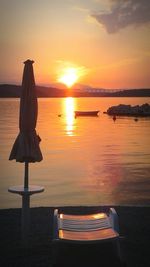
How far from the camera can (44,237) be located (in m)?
7.66

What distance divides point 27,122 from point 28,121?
0.9 inches

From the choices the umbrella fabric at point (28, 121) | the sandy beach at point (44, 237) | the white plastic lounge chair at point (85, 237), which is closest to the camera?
the white plastic lounge chair at point (85, 237)

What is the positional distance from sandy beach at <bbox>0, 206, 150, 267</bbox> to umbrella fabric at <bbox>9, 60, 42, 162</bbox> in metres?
1.36

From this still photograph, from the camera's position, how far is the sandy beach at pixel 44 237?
648cm

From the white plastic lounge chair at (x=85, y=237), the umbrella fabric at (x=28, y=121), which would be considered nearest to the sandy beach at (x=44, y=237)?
the white plastic lounge chair at (x=85, y=237)

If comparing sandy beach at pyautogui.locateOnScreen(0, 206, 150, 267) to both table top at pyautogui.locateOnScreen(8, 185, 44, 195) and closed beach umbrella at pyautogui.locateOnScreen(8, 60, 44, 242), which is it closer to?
closed beach umbrella at pyautogui.locateOnScreen(8, 60, 44, 242)

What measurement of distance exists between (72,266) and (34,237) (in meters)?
1.82

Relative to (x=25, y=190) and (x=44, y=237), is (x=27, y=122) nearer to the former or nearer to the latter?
(x=25, y=190)

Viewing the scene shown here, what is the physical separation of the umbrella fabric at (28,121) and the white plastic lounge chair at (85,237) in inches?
48.8

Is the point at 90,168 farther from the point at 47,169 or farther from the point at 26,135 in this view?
the point at 26,135

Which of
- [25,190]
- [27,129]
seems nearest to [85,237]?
[25,190]

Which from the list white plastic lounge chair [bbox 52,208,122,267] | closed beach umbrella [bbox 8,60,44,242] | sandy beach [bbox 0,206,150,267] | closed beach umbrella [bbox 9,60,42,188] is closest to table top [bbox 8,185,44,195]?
closed beach umbrella [bbox 8,60,44,242]

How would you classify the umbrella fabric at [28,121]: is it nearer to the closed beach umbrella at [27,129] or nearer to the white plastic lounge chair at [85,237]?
the closed beach umbrella at [27,129]

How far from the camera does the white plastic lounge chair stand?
5395mm
